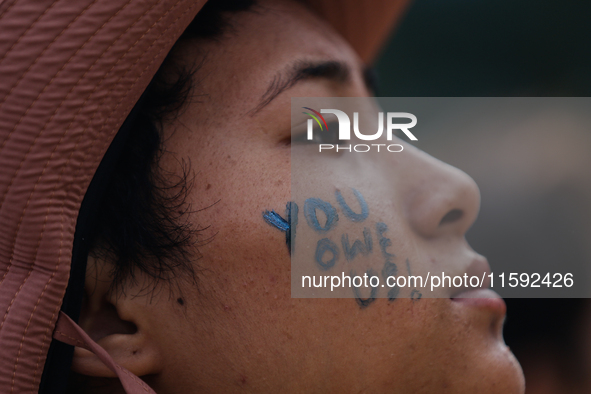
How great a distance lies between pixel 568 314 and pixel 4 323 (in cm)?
128

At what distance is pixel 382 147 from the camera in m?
0.76

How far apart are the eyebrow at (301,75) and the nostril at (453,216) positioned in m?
0.30

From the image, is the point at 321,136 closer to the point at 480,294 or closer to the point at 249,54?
the point at 249,54

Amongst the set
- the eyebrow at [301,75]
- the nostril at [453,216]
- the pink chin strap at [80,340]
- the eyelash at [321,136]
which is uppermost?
the eyebrow at [301,75]

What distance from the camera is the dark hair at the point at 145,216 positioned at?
631 millimetres

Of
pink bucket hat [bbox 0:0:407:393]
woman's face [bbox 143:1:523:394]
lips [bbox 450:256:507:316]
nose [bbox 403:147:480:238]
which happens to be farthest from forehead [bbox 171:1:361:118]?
lips [bbox 450:256:507:316]

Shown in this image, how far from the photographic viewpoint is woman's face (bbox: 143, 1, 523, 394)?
61 centimetres

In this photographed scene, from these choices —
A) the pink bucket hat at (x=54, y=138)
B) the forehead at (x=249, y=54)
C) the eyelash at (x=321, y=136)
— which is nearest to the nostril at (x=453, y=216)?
the eyelash at (x=321, y=136)

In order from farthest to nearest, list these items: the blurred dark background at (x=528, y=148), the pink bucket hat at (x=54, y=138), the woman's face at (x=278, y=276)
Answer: the blurred dark background at (x=528, y=148) < the woman's face at (x=278, y=276) < the pink bucket hat at (x=54, y=138)

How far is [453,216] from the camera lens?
0.72m

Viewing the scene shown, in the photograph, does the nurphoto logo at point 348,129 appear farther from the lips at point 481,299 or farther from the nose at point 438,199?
the lips at point 481,299

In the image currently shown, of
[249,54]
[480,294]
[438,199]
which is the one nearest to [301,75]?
[249,54]

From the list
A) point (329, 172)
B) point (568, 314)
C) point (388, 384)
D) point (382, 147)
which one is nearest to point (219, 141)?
point (329, 172)

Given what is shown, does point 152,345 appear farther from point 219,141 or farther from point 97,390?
point 219,141
